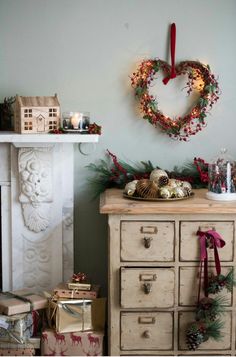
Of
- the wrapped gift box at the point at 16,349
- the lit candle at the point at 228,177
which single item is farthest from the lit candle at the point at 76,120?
the wrapped gift box at the point at 16,349

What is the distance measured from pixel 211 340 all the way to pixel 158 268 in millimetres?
454

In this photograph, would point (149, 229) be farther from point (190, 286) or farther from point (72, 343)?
point (72, 343)

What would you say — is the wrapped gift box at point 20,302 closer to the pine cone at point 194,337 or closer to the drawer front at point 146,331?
the drawer front at point 146,331

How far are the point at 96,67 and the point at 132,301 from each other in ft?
4.36

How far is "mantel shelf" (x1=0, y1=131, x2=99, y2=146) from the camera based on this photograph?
3.03m

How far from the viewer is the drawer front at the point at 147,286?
286 cm

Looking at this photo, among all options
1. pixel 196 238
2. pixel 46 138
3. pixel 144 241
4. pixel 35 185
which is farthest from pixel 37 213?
pixel 196 238

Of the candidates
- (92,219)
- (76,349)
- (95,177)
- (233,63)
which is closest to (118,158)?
(95,177)

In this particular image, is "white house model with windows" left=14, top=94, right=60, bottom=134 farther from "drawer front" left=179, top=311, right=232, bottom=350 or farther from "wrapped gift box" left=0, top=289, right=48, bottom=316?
"drawer front" left=179, top=311, right=232, bottom=350

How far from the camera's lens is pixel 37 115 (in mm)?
3082

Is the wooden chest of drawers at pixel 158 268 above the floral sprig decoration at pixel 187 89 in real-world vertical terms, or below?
below

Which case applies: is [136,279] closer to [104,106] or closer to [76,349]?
[76,349]

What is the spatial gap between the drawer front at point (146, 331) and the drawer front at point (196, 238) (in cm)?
32

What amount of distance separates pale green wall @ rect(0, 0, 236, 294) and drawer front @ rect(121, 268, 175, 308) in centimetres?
83
